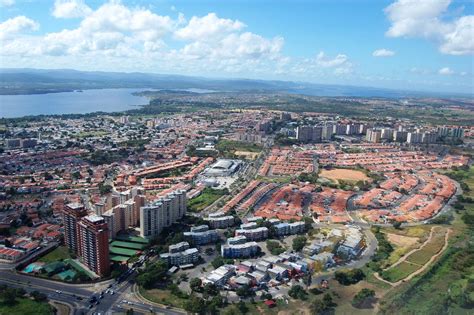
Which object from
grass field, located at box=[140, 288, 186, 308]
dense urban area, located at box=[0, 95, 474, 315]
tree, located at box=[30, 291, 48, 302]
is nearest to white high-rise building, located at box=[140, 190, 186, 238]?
dense urban area, located at box=[0, 95, 474, 315]

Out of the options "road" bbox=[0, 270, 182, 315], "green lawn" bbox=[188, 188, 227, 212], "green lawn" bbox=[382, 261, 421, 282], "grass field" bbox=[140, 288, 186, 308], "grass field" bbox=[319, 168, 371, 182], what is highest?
"grass field" bbox=[319, 168, 371, 182]

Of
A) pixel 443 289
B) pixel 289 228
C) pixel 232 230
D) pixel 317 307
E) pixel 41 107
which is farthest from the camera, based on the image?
pixel 41 107

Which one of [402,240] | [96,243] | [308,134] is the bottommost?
[402,240]

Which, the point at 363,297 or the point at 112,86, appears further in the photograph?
the point at 112,86

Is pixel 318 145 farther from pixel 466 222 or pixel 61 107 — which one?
pixel 61 107

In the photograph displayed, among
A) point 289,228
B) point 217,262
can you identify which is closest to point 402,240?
point 289,228

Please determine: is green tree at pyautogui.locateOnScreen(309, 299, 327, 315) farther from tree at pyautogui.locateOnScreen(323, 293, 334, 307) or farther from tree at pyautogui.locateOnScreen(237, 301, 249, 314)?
tree at pyautogui.locateOnScreen(237, 301, 249, 314)

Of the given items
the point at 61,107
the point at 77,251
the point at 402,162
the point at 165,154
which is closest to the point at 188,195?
the point at 77,251

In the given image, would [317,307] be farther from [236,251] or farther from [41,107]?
[41,107]

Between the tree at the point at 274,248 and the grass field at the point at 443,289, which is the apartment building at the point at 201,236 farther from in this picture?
the grass field at the point at 443,289
